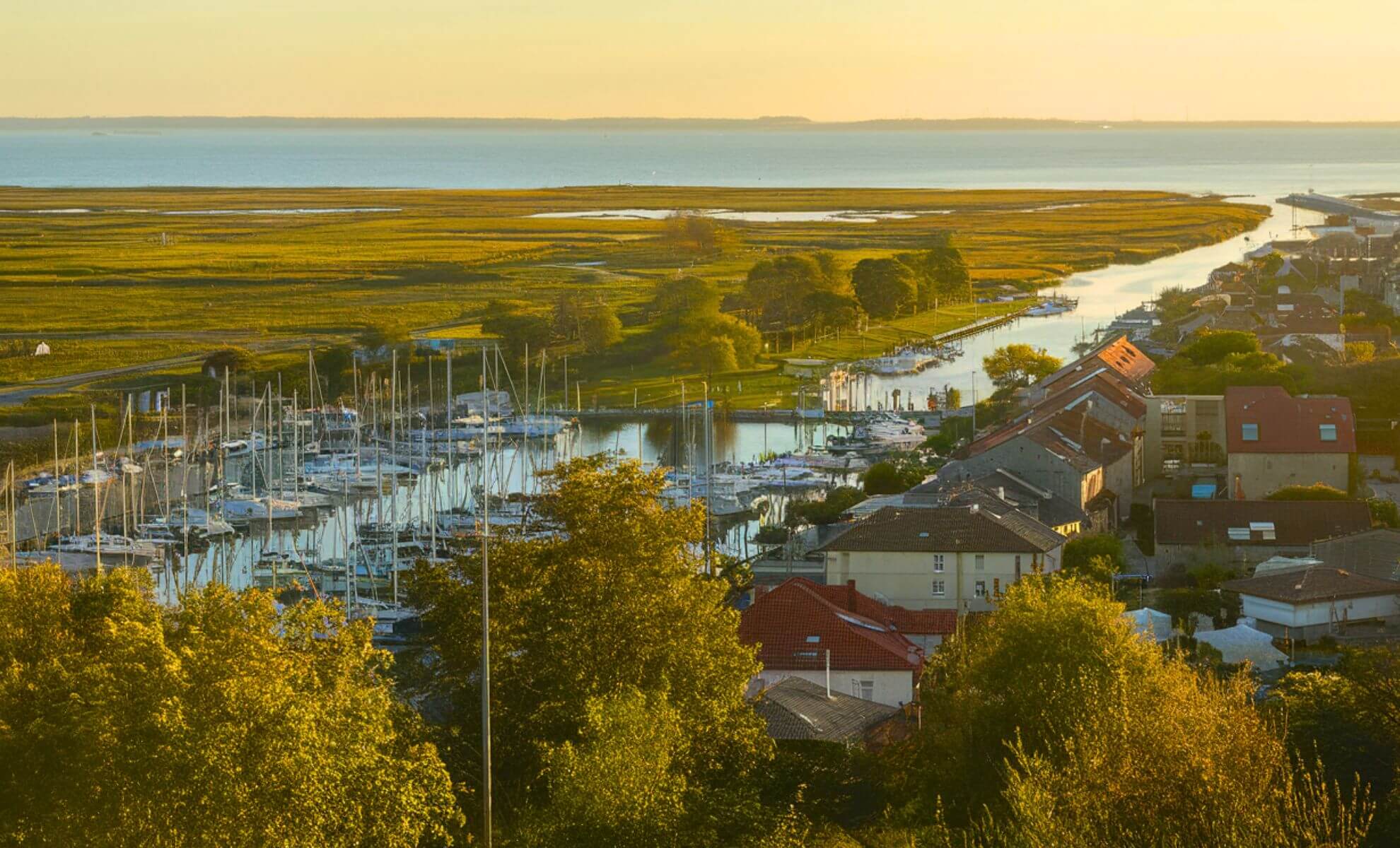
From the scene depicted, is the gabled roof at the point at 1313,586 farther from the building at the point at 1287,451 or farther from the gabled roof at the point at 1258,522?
the building at the point at 1287,451

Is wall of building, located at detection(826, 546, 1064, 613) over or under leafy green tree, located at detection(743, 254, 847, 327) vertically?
under

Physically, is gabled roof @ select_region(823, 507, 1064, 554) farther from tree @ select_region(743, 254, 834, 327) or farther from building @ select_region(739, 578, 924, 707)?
tree @ select_region(743, 254, 834, 327)

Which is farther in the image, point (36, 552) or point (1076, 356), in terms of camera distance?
point (1076, 356)

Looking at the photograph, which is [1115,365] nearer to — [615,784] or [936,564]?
[936,564]

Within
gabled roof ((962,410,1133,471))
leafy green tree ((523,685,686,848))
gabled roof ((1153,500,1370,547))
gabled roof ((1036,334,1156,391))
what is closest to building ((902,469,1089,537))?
gabled roof ((962,410,1133,471))

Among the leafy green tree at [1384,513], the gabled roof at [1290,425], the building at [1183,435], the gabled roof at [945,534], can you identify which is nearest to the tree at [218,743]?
the gabled roof at [945,534]

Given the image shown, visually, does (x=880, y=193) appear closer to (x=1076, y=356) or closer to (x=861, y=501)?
(x=1076, y=356)

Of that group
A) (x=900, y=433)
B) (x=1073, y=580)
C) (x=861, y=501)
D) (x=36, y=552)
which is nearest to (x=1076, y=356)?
(x=900, y=433)
